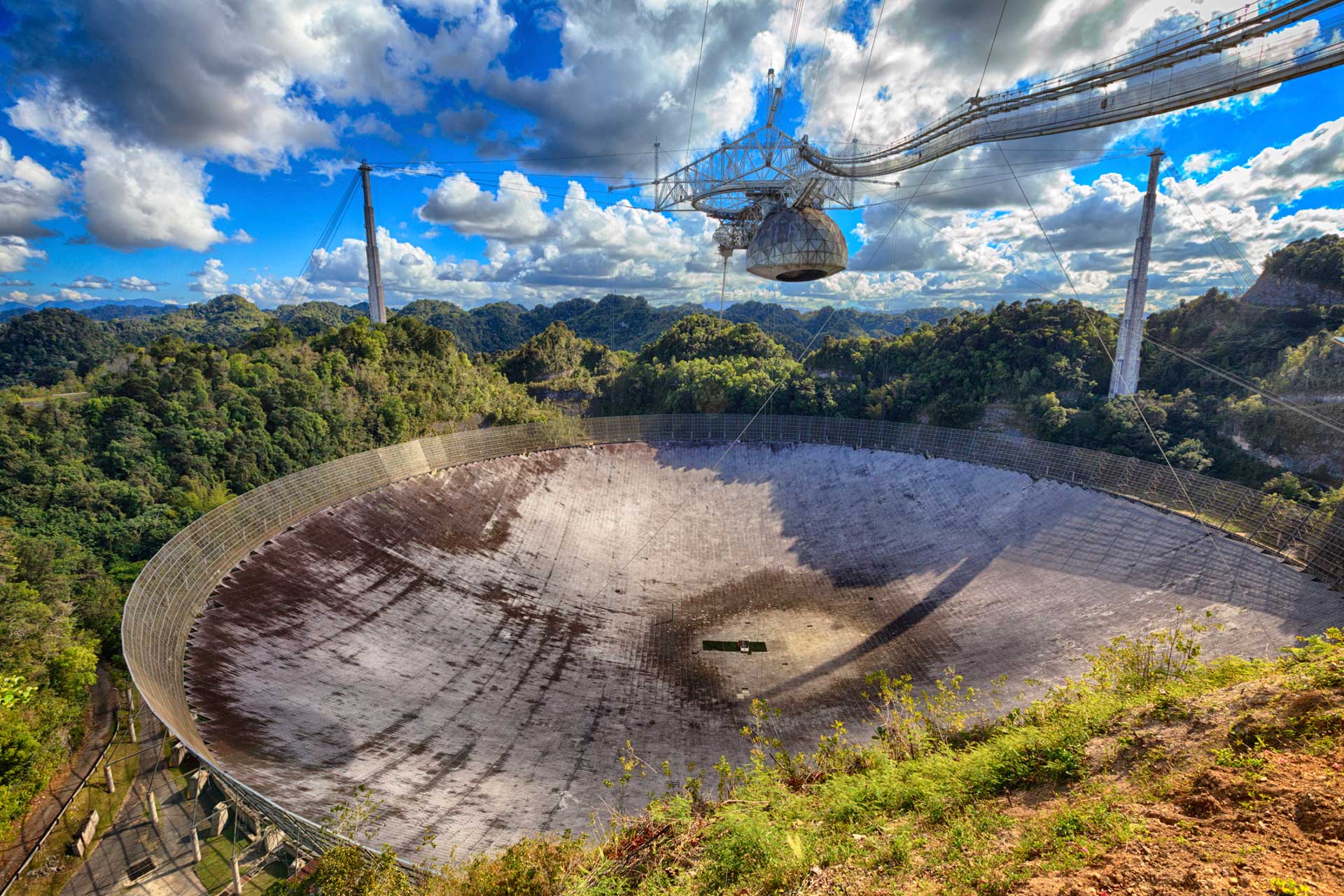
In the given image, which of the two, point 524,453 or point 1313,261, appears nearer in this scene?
point 524,453

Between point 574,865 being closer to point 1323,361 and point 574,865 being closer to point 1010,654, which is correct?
point 1010,654

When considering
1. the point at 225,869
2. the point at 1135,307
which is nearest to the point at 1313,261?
the point at 1135,307

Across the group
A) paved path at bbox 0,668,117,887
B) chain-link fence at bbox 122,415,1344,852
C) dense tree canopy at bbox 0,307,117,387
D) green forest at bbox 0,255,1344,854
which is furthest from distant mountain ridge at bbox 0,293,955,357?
paved path at bbox 0,668,117,887

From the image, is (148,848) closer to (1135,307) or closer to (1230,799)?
(1230,799)

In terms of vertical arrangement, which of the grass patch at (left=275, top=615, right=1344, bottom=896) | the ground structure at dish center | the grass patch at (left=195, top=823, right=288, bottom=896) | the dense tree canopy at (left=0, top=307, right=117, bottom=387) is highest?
the dense tree canopy at (left=0, top=307, right=117, bottom=387)

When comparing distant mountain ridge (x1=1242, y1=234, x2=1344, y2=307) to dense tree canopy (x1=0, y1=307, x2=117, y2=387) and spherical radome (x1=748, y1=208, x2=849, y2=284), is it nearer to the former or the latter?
spherical radome (x1=748, y1=208, x2=849, y2=284)

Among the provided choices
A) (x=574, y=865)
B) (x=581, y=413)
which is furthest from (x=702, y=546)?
(x=581, y=413)
